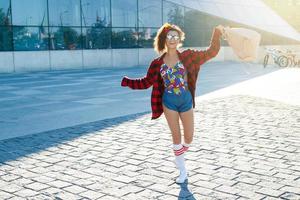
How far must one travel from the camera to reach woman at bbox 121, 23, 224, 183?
15.1 ft

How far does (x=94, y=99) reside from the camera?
11852 millimetres

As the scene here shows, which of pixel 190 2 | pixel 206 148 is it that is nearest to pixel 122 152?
pixel 206 148

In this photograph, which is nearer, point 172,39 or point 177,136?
point 172,39

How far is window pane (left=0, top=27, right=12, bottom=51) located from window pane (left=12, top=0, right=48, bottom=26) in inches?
25.2

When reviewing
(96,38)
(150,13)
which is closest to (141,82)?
(96,38)

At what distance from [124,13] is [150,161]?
822 inches

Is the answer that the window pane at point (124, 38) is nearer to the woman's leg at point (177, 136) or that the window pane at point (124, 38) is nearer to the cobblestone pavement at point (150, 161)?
the cobblestone pavement at point (150, 161)

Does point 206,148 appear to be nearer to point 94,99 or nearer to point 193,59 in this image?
point 193,59

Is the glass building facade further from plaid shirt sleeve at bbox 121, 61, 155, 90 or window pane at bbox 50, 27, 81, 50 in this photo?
plaid shirt sleeve at bbox 121, 61, 155, 90

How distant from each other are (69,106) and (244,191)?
276 inches

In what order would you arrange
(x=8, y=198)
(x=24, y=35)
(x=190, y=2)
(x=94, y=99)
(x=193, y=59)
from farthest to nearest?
(x=190, y=2) → (x=24, y=35) → (x=94, y=99) → (x=193, y=59) → (x=8, y=198)

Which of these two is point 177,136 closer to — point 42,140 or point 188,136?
point 188,136

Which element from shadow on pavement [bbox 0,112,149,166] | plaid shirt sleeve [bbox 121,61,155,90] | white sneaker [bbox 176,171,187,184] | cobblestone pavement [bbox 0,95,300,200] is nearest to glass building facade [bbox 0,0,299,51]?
shadow on pavement [bbox 0,112,149,166]

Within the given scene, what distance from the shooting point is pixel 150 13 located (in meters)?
26.8
